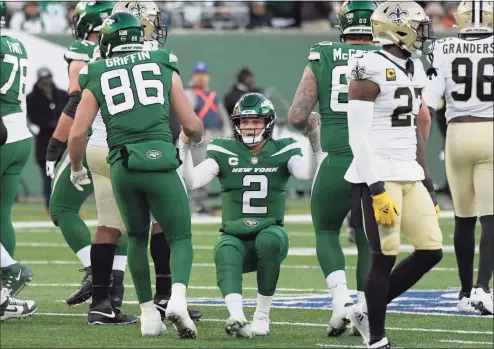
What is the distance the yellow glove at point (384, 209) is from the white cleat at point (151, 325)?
57.4 inches

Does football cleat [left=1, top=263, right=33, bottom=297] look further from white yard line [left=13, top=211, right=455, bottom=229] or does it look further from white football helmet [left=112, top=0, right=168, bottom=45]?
white yard line [left=13, top=211, right=455, bottom=229]

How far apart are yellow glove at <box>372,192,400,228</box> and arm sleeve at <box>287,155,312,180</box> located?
97 cm

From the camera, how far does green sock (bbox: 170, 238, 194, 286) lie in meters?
6.93

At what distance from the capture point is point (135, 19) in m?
7.19

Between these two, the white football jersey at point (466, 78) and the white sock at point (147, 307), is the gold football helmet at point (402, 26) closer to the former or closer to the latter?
the white football jersey at point (466, 78)

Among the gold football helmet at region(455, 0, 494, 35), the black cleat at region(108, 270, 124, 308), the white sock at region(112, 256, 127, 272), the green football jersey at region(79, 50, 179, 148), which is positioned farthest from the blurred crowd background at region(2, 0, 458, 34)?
the green football jersey at region(79, 50, 179, 148)

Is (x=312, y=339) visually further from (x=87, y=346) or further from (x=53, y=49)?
(x=53, y=49)

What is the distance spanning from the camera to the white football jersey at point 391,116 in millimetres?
6406

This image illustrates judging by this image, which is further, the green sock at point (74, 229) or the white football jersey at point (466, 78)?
the green sock at point (74, 229)

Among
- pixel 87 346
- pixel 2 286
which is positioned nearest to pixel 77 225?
pixel 2 286

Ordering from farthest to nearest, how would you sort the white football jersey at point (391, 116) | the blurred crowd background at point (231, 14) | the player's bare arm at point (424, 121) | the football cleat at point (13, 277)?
the blurred crowd background at point (231, 14) → the football cleat at point (13, 277) → the player's bare arm at point (424, 121) → the white football jersey at point (391, 116)

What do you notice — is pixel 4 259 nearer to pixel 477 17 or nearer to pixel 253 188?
pixel 253 188

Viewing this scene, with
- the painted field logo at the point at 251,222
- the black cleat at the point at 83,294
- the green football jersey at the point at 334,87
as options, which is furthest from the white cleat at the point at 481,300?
the black cleat at the point at 83,294

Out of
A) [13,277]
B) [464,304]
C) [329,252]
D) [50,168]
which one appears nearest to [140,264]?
[329,252]
